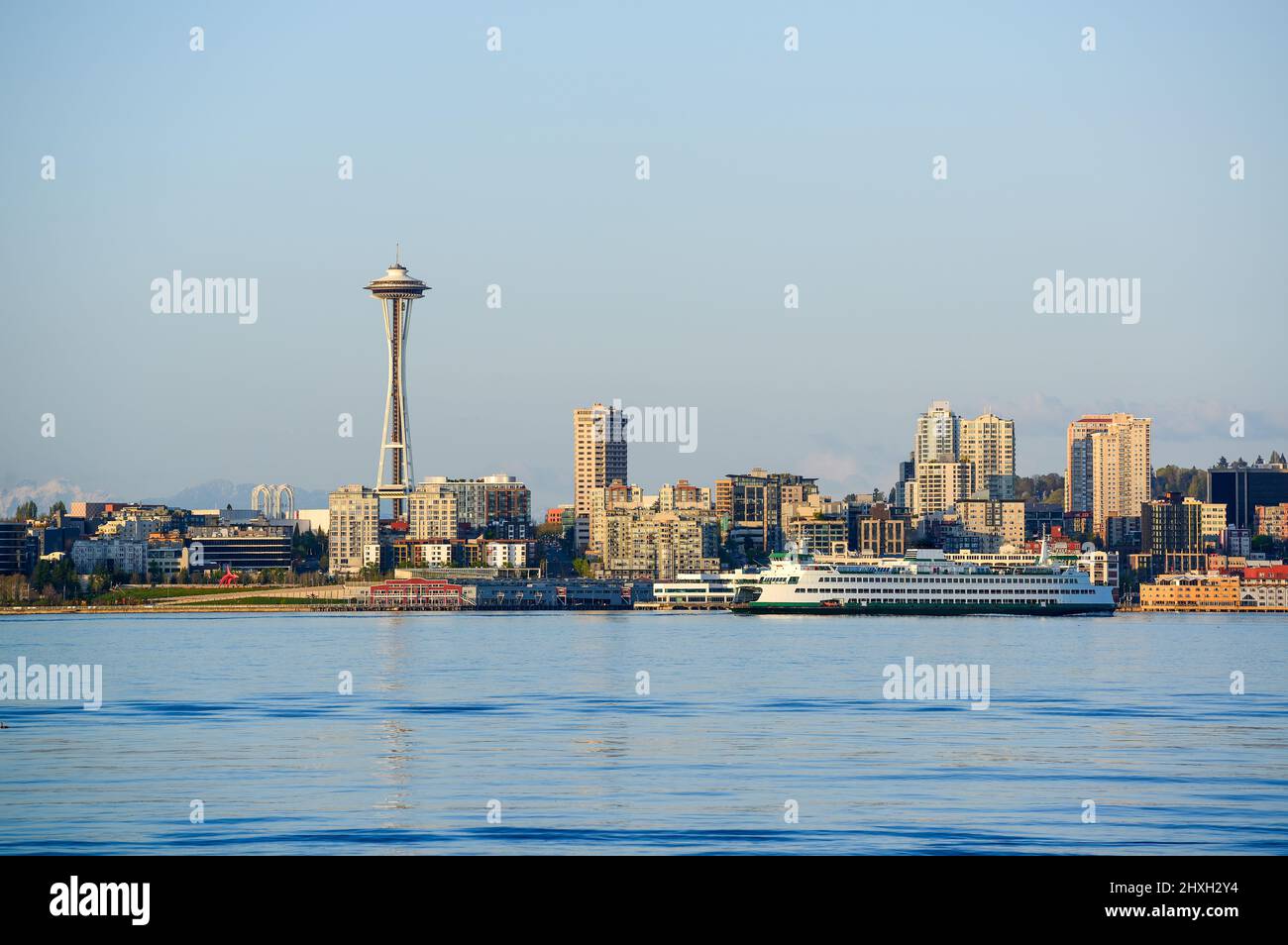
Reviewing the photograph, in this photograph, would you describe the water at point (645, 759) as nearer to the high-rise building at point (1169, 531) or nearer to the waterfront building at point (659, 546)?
the waterfront building at point (659, 546)

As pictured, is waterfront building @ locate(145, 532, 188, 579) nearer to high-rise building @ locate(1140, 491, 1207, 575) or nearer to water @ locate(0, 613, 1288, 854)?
high-rise building @ locate(1140, 491, 1207, 575)

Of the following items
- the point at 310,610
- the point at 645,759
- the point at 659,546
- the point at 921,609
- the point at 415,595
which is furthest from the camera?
the point at 659,546

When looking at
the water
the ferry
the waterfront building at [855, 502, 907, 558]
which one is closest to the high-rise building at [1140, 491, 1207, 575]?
the waterfront building at [855, 502, 907, 558]

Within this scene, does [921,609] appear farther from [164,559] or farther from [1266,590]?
[164,559]

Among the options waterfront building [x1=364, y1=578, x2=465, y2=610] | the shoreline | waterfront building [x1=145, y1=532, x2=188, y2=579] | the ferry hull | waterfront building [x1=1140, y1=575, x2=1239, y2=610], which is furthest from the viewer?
waterfront building [x1=145, y1=532, x2=188, y2=579]

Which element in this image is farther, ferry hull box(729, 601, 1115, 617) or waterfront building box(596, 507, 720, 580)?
waterfront building box(596, 507, 720, 580)

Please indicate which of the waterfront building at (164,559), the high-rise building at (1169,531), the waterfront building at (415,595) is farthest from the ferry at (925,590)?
the waterfront building at (164,559)

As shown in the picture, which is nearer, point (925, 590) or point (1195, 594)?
point (925, 590)

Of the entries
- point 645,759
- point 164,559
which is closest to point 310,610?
point 164,559
